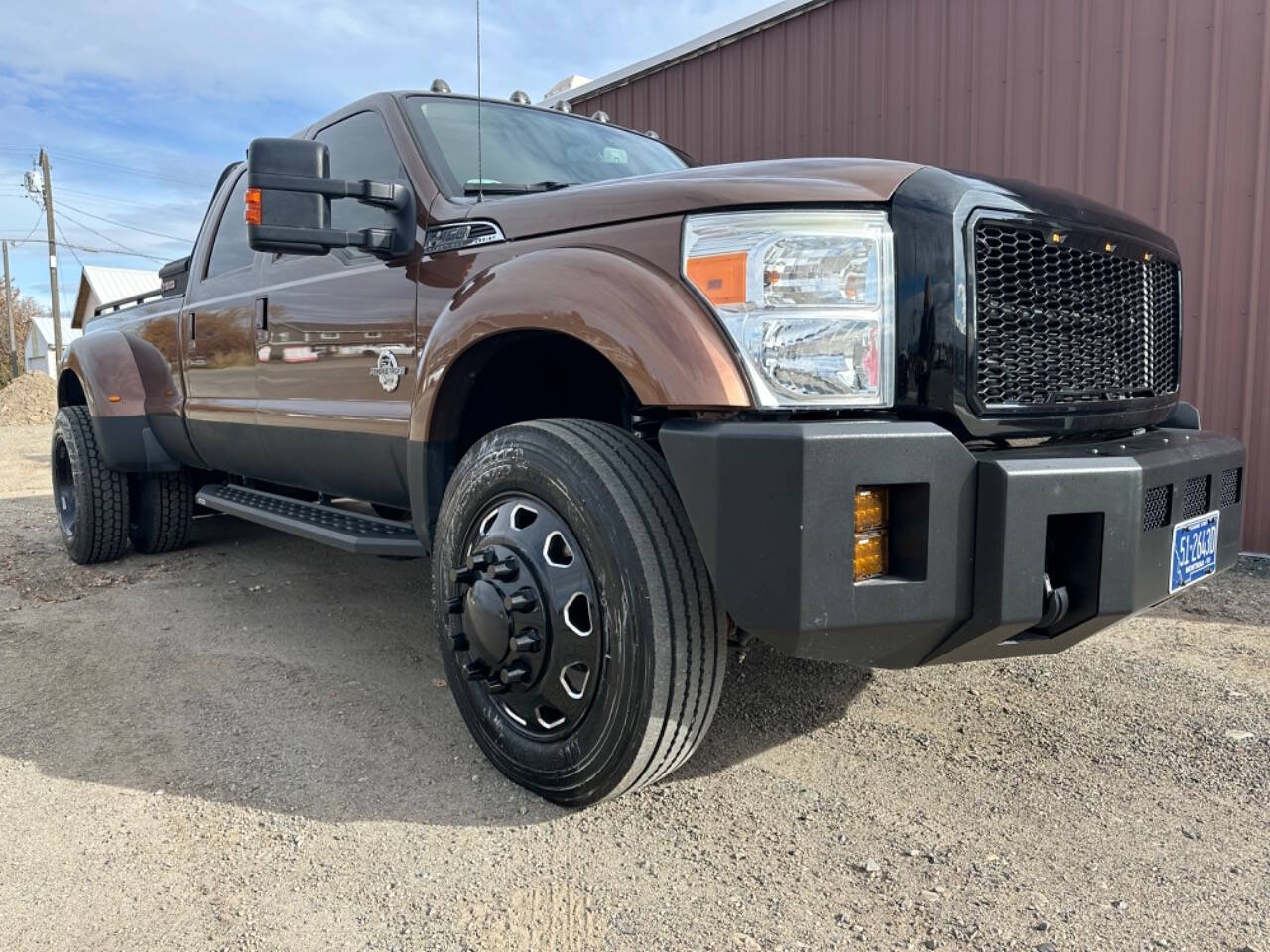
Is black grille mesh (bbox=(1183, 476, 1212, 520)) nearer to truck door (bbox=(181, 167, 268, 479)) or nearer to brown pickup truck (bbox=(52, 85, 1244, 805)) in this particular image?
brown pickup truck (bbox=(52, 85, 1244, 805))

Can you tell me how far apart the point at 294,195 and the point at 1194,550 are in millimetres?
2538

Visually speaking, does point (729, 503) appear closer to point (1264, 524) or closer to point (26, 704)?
point (26, 704)

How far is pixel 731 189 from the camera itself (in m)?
1.97

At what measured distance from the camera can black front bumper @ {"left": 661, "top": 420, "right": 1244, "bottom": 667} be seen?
1780 millimetres

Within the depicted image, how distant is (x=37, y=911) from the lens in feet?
6.26

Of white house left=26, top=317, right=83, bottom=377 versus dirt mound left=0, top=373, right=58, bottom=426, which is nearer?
dirt mound left=0, top=373, right=58, bottom=426

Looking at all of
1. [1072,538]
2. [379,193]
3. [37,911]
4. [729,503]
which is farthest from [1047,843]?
[379,193]

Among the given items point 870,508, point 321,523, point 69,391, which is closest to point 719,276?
point 870,508

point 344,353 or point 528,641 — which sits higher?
point 344,353

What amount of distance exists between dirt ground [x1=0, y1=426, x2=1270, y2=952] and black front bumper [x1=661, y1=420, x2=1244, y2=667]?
51 cm

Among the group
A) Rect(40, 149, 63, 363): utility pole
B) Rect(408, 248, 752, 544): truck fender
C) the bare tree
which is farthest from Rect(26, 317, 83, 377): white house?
Rect(408, 248, 752, 544): truck fender

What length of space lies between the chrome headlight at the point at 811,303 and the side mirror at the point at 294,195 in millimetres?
1290

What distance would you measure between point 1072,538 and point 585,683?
1.12m

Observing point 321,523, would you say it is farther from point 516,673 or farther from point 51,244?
point 51,244
